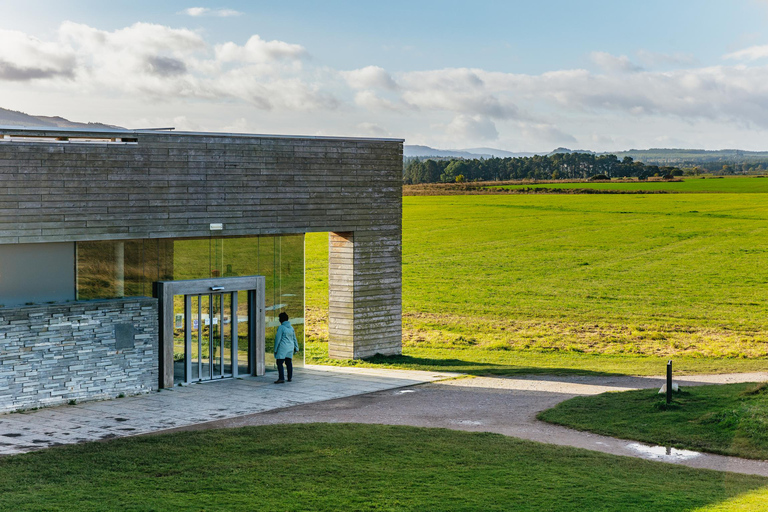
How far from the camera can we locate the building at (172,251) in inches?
664

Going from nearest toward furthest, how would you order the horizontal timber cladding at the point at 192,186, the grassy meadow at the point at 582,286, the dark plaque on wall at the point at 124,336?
the horizontal timber cladding at the point at 192,186 < the dark plaque on wall at the point at 124,336 < the grassy meadow at the point at 582,286

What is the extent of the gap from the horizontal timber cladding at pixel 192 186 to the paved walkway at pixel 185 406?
→ 3485 millimetres

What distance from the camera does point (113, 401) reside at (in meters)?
17.4

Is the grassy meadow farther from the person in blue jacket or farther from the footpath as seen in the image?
the person in blue jacket

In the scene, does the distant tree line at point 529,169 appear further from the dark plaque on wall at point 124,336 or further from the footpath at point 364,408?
the dark plaque on wall at point 124,336

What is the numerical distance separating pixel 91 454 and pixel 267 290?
8798mm

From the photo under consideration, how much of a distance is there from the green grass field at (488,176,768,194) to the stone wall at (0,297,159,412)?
80.5 m

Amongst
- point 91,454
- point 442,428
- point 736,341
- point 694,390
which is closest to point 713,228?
point 736,341

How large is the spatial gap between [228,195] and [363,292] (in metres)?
4.98

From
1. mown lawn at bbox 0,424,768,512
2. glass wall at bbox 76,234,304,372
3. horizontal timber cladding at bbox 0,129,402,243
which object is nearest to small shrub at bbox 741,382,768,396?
mown lawn at bbox 0,424,768,512

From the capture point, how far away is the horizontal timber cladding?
1709 cm

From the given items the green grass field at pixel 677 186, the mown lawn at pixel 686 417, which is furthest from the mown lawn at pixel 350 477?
the green grass field at pixel 677 186

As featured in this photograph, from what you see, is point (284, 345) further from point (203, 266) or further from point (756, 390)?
point (756, 390)

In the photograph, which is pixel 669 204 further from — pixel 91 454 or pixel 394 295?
pixel 91 454
